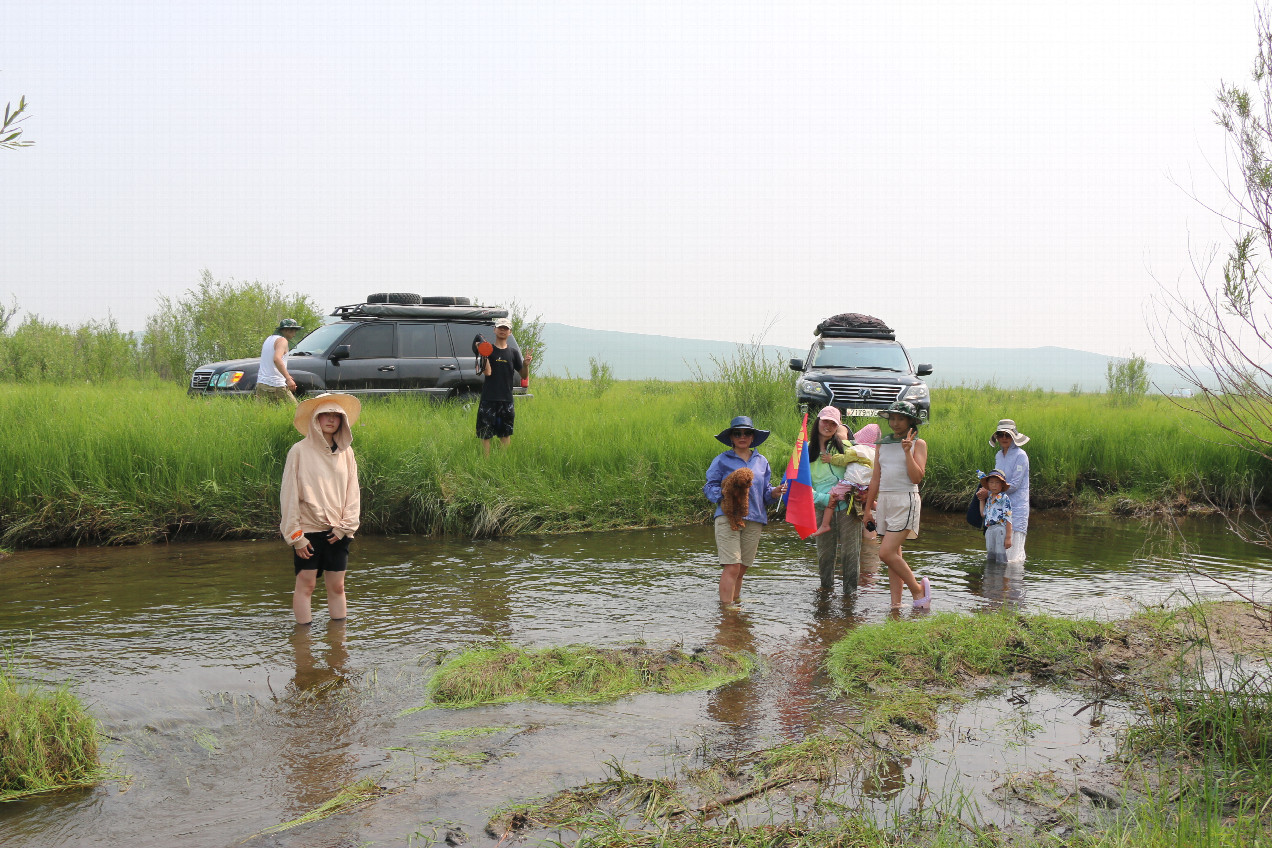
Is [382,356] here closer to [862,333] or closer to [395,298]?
[395,298]


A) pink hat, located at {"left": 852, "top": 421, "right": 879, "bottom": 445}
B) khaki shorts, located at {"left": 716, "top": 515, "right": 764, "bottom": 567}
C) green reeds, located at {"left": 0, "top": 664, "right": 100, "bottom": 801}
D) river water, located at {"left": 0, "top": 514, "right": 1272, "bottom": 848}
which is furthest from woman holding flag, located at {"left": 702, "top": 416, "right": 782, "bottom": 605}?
green reeds, located at {"left": 0, "top": 664, "right": 100, "bottom": 801}

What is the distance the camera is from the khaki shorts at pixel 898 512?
7855mm

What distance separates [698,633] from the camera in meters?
7.36

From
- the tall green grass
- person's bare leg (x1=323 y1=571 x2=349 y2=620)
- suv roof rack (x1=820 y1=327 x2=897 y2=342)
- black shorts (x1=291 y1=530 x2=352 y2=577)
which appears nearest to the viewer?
black shorts (x1=291 y1=530 x2=352 y2=577)

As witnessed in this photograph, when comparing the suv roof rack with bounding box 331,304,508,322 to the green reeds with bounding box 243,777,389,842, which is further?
the suv roof rack with bounding box 331,304,508,322

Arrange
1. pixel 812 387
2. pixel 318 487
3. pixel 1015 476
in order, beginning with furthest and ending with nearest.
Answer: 1. pixel 812 387
2. pixel 1015 476
3. pixel 318 487

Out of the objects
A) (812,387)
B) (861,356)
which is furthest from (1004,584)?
(861,356)

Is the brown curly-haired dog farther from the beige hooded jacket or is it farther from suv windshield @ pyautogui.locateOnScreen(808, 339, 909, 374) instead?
suv windshield @ pyautogui.locateOnScreen(808, 339, 909, 374)

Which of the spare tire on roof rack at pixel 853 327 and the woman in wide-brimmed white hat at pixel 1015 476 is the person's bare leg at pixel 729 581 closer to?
the woman in wide-brimmed white hat at pixel 1015 476

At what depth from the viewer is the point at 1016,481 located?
9.77 meters

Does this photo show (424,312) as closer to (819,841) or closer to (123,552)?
(123,552)

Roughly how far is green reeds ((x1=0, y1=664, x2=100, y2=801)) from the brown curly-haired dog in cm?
462

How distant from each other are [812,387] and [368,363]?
24.5 ft

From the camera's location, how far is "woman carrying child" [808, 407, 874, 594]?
8625mm
